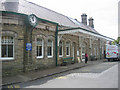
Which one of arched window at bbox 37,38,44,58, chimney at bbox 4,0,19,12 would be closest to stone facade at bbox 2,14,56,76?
arched window at bbox 37,38,44,58

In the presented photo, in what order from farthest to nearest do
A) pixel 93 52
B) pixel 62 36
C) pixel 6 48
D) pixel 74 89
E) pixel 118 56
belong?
pixel 93 52
pixel 118 56
pixel 62 36
pixel 6 48
pixel 74 89

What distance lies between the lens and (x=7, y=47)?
10.4m

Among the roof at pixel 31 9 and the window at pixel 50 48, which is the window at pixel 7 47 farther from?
the window at pixel 50 48

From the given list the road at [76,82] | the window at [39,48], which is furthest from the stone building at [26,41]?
the road at [76,82]

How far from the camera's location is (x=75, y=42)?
18984 mm

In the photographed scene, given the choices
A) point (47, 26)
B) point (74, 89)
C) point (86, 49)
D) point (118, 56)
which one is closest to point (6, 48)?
point (47, 26)

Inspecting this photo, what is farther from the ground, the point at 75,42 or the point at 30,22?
the point at 30,22

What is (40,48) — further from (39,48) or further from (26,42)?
(26,42)

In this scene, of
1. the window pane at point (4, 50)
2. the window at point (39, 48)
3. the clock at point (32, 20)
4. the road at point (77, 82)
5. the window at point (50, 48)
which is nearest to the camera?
the road at point (77, 82)

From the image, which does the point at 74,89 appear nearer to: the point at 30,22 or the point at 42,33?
the point at 30,22

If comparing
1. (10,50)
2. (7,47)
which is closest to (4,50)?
(7,47)

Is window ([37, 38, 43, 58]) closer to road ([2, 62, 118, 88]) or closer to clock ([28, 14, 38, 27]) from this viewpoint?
clock ([28, 14, 38, 27])

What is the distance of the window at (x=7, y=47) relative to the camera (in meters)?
10.2

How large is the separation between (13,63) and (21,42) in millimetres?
1806
